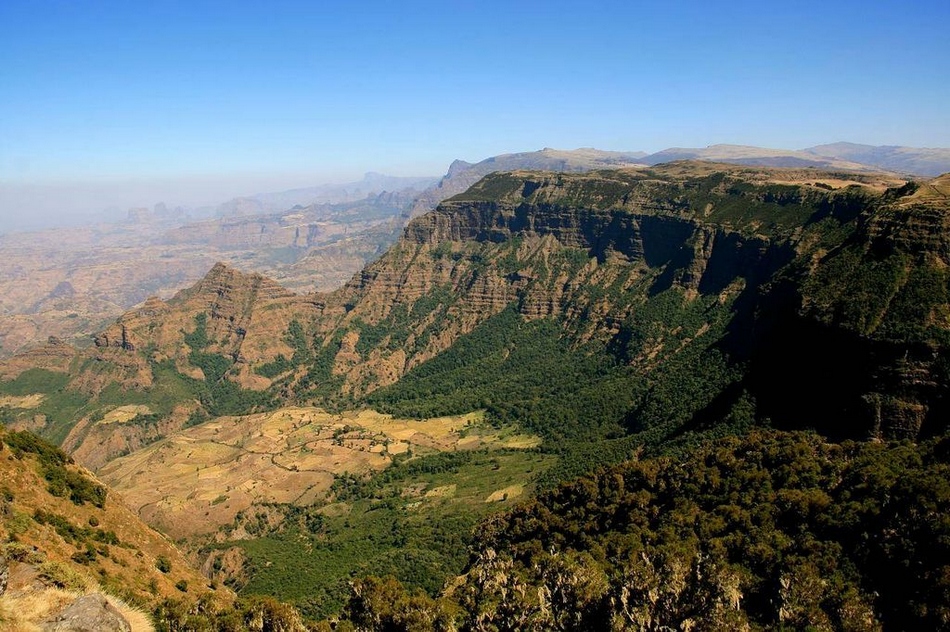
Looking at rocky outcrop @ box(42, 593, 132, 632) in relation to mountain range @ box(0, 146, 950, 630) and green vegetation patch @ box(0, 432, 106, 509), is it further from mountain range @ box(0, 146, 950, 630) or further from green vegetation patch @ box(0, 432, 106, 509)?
green vegetation patch @ box(0, 432, 106, 509)

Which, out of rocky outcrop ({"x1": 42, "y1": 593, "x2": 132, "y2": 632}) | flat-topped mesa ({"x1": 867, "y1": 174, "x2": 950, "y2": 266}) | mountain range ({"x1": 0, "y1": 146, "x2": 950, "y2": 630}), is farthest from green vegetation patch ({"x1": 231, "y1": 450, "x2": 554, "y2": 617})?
flat-topped mesa ({"x1": 867, "y1": 174, "x2": 950, "y2": 266})

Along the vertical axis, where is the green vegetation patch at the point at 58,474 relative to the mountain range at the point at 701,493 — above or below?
above

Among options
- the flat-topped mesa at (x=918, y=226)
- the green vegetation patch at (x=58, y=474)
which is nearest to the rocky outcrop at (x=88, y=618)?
the green vegetation patch at (x=58, y=474)

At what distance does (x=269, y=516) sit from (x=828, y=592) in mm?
144548

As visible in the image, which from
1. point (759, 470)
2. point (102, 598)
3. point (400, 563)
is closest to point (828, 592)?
point (759, 470)

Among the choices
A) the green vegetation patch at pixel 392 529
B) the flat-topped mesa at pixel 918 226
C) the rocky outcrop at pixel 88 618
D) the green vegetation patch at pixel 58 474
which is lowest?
the green vegetation patch at pixel 392 529

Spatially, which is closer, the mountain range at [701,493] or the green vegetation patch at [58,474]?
the mountain range at [701,493]

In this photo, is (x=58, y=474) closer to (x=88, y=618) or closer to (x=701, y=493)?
(x=88, y=618)

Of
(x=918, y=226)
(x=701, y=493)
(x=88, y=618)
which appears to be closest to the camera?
(x=88, y=618)

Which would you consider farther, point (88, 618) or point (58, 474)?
point (58, 474)

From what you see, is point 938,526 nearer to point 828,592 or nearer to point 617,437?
point 828,592

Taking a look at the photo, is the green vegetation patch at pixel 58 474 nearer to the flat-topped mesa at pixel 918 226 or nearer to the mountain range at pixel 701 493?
the mountain range at pixel 701 493

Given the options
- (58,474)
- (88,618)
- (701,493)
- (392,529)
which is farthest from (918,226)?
(58,474)

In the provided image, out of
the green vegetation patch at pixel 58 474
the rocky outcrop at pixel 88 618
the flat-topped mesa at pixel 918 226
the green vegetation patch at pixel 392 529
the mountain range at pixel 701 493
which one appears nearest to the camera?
the rocky outcrop at pixel 88 618
